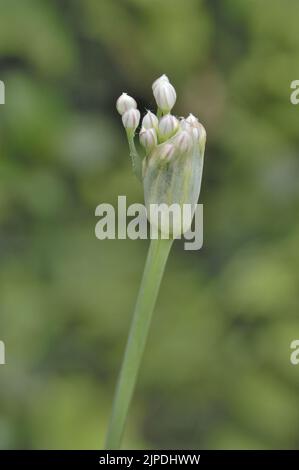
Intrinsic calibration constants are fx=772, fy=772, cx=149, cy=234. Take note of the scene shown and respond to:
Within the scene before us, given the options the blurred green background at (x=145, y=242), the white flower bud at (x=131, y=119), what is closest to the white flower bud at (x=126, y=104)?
the white flower bud at (x=131, y=119)

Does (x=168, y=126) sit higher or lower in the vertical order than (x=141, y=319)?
higher

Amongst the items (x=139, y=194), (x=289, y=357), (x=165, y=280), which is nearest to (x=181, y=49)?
(x=139, y=194)

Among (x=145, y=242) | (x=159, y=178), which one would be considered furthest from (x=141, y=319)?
(x=145, y=242)

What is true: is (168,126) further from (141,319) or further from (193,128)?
(141,319)

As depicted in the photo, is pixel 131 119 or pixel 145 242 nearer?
pixel 131 119

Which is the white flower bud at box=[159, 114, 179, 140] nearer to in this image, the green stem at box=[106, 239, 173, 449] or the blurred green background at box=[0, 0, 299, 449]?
the green stem at box=[106, 239, 173, 449]

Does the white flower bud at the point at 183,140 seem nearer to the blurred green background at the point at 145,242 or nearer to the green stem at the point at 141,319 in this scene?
the green stem at the point at 141,319
